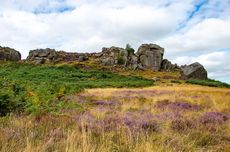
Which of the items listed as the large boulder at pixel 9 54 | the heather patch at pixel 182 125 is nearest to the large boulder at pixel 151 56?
the large boulder at pixel 9 54

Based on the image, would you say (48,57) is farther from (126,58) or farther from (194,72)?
(194,72)

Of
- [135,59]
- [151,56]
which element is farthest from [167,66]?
[135,59]

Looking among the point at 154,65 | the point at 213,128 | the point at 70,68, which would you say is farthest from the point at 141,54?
the point at 213,128

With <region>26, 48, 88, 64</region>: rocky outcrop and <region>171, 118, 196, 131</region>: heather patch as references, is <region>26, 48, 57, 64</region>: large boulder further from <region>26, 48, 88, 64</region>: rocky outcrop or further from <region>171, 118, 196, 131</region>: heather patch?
<region>171, 118, 196, 131</region>: heather patch

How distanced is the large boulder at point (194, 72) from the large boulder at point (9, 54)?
52849 mm

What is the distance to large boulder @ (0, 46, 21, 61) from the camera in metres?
Result: 103

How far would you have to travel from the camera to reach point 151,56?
9294 cm

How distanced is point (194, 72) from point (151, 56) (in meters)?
22.6

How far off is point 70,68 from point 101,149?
244 ft

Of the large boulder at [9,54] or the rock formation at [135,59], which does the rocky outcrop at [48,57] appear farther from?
the large boulder at [9,54]

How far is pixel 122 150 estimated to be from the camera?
19.7 feet

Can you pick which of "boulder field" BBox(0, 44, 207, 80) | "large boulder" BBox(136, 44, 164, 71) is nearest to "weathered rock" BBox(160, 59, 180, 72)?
"boulder field" BBox(0, 44, 207, 80)

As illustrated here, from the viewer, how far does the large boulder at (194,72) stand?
71562mm

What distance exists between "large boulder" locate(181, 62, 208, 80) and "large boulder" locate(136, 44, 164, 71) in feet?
63.4
